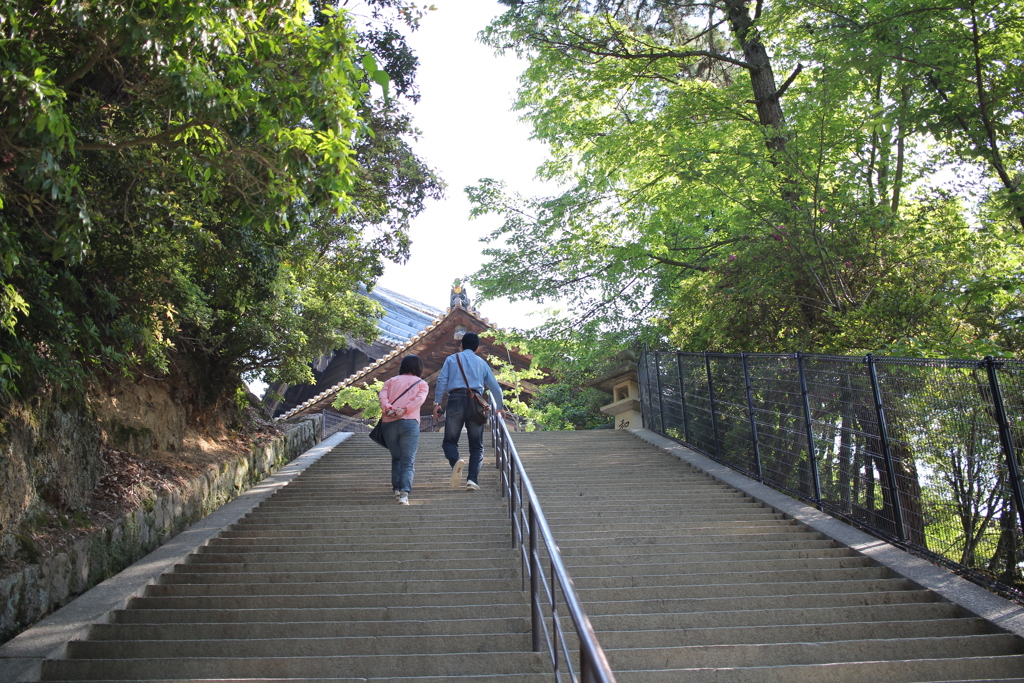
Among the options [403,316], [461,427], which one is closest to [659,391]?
[461,427]

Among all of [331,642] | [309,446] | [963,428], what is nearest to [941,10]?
[963,428]

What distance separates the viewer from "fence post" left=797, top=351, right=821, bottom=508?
7.15 m

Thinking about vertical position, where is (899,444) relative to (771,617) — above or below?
above

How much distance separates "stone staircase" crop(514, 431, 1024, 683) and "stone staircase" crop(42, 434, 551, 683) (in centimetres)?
60

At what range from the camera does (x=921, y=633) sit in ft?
14.4

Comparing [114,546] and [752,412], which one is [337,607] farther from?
[752,412]

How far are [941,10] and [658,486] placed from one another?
541 centimetres

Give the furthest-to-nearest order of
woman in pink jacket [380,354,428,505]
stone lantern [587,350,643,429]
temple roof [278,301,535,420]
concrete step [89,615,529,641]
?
temple roof [278,301,535,420] → stone lantern [587,350,643,429] → woman in pink jacket [380,354,428,505] → concrete step [89,615,529,641]

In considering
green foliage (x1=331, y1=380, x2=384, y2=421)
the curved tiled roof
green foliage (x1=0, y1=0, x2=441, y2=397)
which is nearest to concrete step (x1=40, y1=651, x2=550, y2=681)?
green foliage (x1=0, y1=0, x2=441, y2=397)

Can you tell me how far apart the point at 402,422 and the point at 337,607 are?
2670 millimetres

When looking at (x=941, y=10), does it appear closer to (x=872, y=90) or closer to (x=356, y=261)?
(x=872, y=90)

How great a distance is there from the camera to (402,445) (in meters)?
7.33

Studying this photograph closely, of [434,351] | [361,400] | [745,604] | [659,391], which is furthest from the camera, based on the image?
[434,351]

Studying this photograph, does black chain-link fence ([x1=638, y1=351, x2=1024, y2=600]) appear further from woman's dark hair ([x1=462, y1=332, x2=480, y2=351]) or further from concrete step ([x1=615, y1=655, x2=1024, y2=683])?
woman's dark hair ([x1=462, y1=332, x2=480, y2=351])
